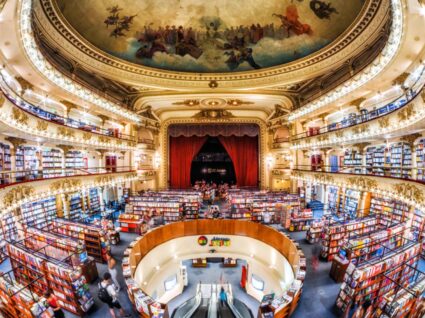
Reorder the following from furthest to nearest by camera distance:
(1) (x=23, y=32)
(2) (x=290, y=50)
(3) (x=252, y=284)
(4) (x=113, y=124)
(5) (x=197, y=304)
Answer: (4) (x=113, y=124) < (2) (x=290, y=50) < (3) (x=252, y=284) < (5) (x=197, y=304) < (1) (x=23, y=32)

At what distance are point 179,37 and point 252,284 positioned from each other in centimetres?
1265

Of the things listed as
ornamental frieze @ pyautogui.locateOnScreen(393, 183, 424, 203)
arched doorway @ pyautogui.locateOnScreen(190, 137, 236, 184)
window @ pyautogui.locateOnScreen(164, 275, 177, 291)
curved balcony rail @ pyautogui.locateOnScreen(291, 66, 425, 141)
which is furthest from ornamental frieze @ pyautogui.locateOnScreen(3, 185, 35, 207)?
arched doorway @ pyautogui.locateOnScreen(190, 137, 236, 184)

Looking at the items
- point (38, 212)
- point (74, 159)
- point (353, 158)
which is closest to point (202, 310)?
point (38, 212)

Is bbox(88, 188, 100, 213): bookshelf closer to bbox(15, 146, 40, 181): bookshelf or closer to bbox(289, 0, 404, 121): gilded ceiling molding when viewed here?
bbox(15, 146, 40, 181): bookshelf

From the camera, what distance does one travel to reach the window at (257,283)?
28.3 ft

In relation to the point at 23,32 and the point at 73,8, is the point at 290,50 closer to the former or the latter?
the point at 73,8

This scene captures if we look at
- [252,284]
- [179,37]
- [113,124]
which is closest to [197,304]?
[252,284]

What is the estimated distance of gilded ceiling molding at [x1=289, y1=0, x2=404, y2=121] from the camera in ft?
17.6

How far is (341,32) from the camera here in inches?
372

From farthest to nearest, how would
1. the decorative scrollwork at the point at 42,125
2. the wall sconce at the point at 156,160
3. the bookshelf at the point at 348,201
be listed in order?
the wall sconce at the point at 156,160 < the bookshelf at the point at 348,201 < the decorative scrollwork at the point at 42,125

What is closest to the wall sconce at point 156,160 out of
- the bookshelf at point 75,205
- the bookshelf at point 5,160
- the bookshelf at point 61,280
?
the bookshelf at point 75,205

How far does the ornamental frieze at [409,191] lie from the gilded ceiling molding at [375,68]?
13.3ft

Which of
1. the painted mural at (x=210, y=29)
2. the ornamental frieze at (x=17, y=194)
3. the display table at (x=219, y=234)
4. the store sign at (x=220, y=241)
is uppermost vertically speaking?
the painted mural at (x=210, y=29)

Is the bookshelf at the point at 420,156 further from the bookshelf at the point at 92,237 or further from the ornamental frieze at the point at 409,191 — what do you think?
the bookshelf at the point at 92,237
